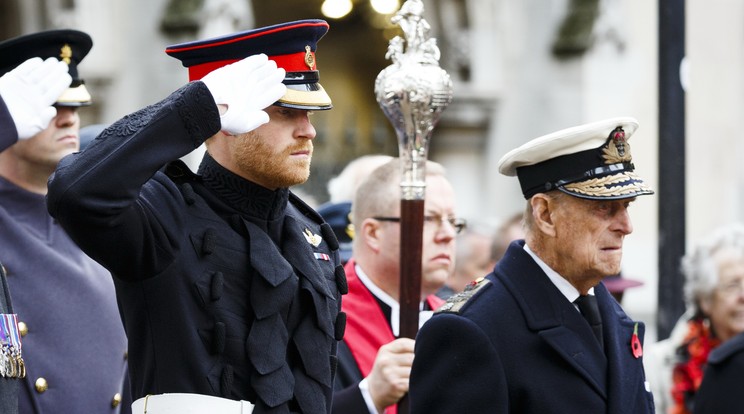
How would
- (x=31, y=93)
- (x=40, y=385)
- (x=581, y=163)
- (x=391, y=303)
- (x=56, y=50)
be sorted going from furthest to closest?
1. (x=391, y=303)
2. (x=56, y=50)
3. (x=40, y=385)
4. (x=581, y=163)
5. (x=31, y=93)

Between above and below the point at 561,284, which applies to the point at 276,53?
above

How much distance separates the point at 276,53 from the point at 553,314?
1.01 metres

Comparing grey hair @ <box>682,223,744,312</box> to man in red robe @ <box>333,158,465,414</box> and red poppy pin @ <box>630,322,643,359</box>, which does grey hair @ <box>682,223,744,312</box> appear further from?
red poppy pin @ <box>630,322,643,359</box>

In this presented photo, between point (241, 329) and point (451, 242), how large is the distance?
1.87 metres

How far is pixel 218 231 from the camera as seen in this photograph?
374 centimetres

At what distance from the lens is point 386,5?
12.9 m

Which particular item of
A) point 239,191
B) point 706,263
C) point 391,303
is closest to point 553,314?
point 239,191

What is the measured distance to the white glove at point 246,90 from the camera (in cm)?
358

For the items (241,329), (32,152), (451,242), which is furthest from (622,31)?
(241,329)

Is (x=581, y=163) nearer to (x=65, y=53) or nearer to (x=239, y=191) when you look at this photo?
(x=239, y=191)

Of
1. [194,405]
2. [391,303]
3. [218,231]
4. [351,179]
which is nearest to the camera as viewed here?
[194,405]

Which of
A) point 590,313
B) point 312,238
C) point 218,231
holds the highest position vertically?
point 218,231

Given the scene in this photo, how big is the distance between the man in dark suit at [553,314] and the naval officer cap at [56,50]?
1.59 m

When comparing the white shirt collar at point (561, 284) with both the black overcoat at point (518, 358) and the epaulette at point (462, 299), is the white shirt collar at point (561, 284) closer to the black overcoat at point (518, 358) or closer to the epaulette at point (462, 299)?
the black overcoat at point (518, 358)
